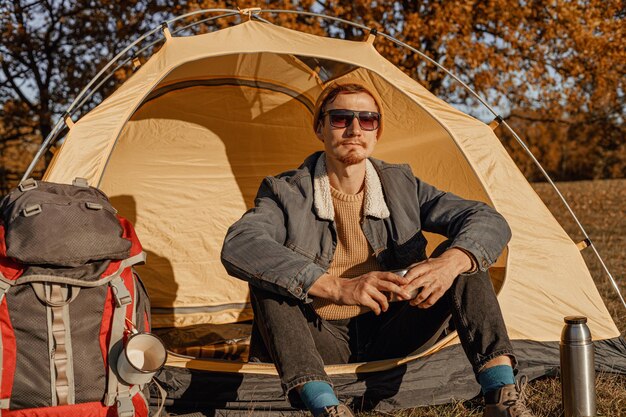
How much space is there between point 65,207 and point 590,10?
26.2ft

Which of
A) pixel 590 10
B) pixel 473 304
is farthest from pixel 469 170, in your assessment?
pixel 590 10

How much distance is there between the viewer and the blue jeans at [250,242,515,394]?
1.91m

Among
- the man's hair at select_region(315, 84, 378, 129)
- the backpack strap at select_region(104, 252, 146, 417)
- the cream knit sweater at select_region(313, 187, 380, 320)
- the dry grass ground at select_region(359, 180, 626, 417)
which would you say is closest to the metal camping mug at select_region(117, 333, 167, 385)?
the backpack strap at select_region(104, 252, 146, 417)

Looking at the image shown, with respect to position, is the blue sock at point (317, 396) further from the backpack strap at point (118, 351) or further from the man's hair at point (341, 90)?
the man's hair at point (341, 90)

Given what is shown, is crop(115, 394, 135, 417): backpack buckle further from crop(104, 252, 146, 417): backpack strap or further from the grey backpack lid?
the grey backpack lid

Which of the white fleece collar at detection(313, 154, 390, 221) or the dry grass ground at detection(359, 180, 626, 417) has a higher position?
the white fleece collar at detection(313, 154, 390, 221)

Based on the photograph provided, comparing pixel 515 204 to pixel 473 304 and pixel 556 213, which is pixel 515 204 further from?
pixel 556 213

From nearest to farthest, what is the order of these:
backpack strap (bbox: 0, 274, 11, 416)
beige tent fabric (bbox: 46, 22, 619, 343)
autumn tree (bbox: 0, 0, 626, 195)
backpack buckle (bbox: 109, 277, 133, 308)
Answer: backpack strap (bbox: 0, 274, 11, 416)
backpack buckle (bbox: 109, 277, 133, 308)
beige tent fabric (bbox: 46, 22, 619, 343)
autumn tree (bbox: 0, 0, 626, 195)

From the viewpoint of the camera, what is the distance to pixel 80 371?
1.96 m

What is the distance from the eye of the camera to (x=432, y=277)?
1986mm

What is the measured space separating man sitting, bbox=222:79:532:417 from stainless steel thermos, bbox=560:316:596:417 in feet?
0.82

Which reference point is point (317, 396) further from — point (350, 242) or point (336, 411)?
point (350, 242)

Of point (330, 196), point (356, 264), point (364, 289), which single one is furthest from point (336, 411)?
point (330, 196)

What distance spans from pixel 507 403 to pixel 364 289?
48 centimetres
